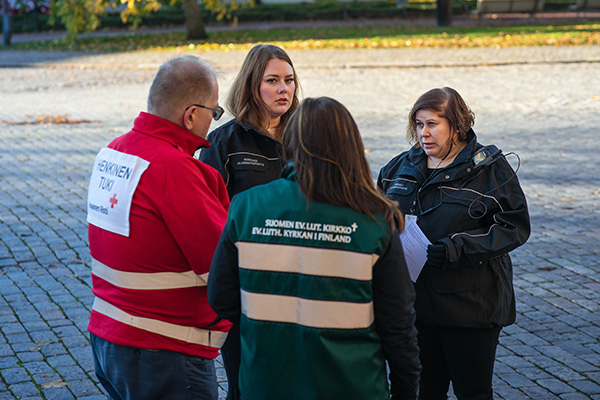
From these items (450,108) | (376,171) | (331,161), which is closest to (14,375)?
Result: (450,108)

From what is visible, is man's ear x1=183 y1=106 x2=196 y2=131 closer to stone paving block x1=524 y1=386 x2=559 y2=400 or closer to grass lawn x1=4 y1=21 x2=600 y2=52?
stone paving block x1=524 y1=386 x2=559 y2=400

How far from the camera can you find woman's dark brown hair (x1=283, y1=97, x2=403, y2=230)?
2.45 meters

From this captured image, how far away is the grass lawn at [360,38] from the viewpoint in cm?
2447

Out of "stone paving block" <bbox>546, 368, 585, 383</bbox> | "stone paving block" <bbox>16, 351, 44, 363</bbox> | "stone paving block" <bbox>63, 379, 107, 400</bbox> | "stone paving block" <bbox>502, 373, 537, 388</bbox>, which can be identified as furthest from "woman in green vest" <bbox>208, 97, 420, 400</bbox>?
"stone paving block" <bbox>16, 351, 44, 363</bbox>

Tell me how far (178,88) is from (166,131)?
0.16m

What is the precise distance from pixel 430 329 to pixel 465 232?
0.50 m

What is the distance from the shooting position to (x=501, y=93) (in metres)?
15.9

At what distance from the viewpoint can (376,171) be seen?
9.78m

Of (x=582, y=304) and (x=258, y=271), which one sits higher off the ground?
(x=258, y=271)

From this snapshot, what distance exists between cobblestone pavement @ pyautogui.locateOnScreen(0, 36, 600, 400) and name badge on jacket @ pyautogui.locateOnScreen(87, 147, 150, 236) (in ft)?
6.47

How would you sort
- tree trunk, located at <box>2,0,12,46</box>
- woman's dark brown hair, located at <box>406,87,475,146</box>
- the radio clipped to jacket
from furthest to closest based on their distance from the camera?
1. tree trunk, located at <box>2,0,12,46</box>
2. woman's dark brown hair, located at <box>406,87,475,146</box>
3. the radio clipped to jacket

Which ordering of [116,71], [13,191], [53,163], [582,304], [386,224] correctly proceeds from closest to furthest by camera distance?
[386,224]
[582,304]
[13,191]
[53,163]
[116,71]

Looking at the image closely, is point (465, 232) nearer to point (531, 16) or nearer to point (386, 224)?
point (386, 224)

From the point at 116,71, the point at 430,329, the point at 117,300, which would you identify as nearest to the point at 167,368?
the point at 117,300
